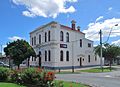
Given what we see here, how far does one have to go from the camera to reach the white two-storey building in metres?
55.2

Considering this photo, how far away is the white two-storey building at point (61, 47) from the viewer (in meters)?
55.2

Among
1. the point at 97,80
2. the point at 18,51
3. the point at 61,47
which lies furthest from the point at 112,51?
the point at 97,80

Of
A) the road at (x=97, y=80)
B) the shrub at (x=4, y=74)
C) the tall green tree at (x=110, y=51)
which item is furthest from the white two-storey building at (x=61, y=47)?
the shrub at (x=4, y=74)

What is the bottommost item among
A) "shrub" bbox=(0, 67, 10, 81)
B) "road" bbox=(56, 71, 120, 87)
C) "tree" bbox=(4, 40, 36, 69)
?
"road" bbox=(56, 71, 120, 87)

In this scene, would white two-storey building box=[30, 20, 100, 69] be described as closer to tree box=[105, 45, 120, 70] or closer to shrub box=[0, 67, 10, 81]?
tree box=[105, 45, 120, 70]

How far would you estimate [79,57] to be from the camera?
61531 millimetres

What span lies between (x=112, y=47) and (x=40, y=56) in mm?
17568

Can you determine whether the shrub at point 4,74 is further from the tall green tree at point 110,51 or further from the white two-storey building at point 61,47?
the tall green tree at point 110,51

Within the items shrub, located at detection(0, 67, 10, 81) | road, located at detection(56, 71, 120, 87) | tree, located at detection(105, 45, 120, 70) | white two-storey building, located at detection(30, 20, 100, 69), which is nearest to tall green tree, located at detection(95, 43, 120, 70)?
tree, located at detection(105, 45, 120, 70)

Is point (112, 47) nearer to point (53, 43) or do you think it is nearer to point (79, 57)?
point (79, 57)

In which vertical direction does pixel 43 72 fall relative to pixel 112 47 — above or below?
below

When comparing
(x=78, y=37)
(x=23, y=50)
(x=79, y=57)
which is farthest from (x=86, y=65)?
(x=23, y=50)

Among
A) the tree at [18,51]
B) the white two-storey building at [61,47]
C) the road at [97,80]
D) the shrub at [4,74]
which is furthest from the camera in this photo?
the white two-storey building at [61,47]

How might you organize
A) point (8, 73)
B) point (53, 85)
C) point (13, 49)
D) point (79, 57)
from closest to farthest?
point (53, 85) < point (8, 73) < point (13, 49) < point (79, 57)
